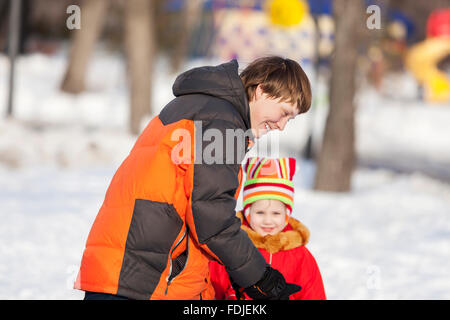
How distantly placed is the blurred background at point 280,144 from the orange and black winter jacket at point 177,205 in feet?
1.62

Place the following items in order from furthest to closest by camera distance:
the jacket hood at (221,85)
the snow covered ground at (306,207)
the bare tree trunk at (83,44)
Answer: the bare tree trunk at (83,44) → the snow covered ground at (306,207) → the jacket hood at (221,85)

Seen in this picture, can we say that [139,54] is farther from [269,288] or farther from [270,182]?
[269,288]

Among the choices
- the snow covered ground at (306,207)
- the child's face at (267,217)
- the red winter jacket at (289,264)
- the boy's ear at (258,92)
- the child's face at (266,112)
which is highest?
the boy's ear at (258,92)

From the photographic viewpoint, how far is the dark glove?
251 cm

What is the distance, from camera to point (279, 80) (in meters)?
2.50

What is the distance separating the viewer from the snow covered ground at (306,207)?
5.22 meters

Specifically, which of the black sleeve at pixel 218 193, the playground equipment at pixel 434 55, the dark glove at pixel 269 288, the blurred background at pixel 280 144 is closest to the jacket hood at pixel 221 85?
the black sleeve at pixel 218 193

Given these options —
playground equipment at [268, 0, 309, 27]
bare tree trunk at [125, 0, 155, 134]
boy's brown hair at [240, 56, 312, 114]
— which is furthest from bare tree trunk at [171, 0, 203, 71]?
boy's brown hair at [240, 56, 312, 114]

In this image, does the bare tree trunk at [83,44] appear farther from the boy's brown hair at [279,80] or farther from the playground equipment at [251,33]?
the boy's brown hair at [279,80]

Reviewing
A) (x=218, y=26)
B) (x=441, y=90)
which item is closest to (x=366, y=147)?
(x=441, y=90)

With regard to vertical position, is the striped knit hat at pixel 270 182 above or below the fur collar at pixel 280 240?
above
